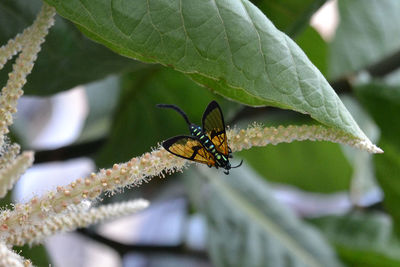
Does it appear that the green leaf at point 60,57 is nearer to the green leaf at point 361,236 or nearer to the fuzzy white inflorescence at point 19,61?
the fuzzy white inflorescence at point 19,61

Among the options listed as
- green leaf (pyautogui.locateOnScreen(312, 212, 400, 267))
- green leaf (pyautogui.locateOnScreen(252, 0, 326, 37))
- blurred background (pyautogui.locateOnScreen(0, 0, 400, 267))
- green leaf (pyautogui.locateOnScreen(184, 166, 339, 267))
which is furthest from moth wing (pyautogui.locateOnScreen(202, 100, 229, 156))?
→ green leaf (pyautogui.locateOnScreen(312, 212, 400, 267))

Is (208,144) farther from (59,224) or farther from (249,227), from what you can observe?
(249,227)

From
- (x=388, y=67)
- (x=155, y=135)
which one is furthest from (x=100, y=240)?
(x=388, y=67)

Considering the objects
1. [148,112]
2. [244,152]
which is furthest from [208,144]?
[244,152]

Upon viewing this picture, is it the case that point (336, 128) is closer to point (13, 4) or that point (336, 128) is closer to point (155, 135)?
point (13, 4)

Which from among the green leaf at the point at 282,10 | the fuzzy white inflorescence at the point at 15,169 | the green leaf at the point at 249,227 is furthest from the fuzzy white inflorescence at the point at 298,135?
the green leaf at the point at 249,227

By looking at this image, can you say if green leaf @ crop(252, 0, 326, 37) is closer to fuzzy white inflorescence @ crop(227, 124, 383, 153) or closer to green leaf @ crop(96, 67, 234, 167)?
green leaf @ crop(96, 67, 234, 167)
